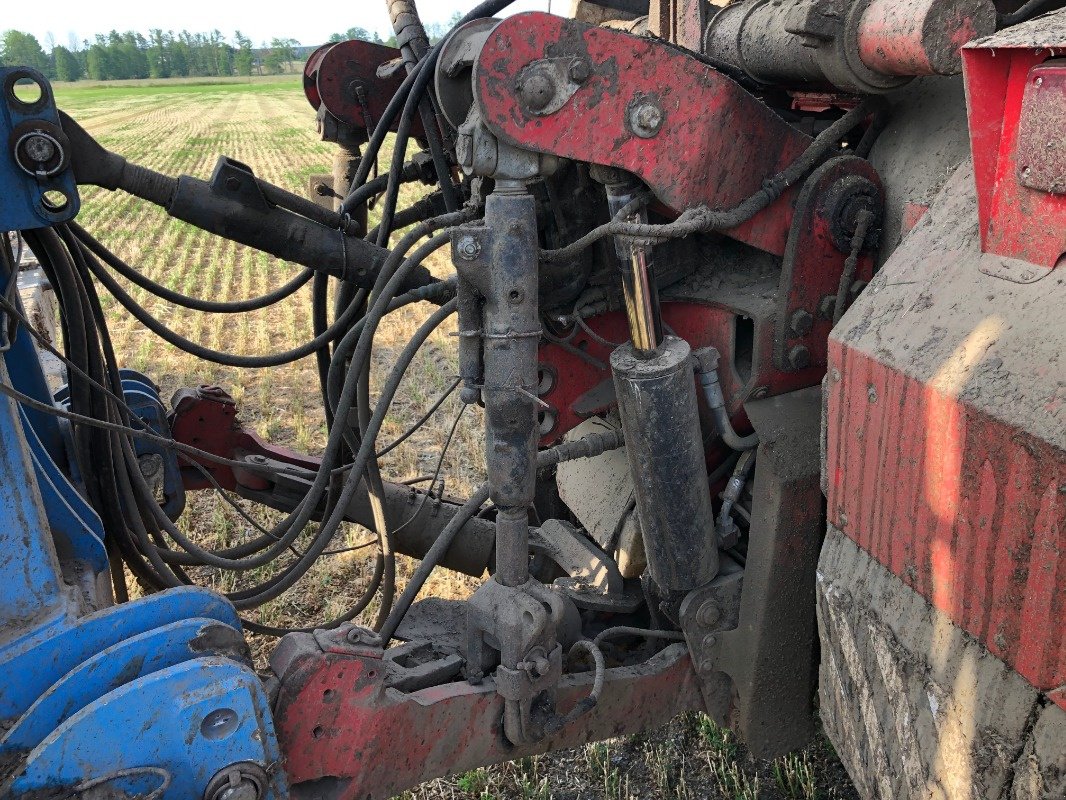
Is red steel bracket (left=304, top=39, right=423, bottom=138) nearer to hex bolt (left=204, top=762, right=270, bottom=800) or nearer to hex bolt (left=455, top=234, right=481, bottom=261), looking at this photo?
hex bolt (left=455, top=234, right=481, bottom=261)

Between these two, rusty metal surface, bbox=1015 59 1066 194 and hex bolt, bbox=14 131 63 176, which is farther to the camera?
hex bolt, bbox=14 131 63 176

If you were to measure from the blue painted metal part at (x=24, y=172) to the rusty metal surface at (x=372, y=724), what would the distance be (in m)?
1.02

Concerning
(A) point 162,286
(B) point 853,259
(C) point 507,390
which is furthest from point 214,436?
(B) point 853,259

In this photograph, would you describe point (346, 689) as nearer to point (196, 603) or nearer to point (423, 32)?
point (196, 603)

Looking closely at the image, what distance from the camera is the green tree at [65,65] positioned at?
3433 inches

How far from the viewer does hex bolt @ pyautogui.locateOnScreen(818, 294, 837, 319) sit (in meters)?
2.34

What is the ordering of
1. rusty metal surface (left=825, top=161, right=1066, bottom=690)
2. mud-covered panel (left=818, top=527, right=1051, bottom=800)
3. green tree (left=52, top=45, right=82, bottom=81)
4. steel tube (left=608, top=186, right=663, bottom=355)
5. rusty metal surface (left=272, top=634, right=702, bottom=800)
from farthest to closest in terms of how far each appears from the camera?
green tree (left=52, top=45, right=82, bottom=81) → steel tube (left=608, top=186, right=663, bottom=355) → rusty metal surface (left=272, top=634, right=702, bottom=800) → mud-covered panel (left=818, top=527, right=1051, bottom=800) → rusty metal surface (left=825, top=161, right=1066, bottom=690)

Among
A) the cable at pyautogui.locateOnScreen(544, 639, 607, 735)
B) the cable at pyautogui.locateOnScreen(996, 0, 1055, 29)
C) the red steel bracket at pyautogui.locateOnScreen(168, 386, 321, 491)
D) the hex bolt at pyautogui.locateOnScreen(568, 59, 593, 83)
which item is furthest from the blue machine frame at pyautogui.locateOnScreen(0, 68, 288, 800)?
the cable at pyautogui.locateOnScreen(996, 0, 1055, 29)

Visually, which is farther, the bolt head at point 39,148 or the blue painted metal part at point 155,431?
the blue painted metal part at point 155,431

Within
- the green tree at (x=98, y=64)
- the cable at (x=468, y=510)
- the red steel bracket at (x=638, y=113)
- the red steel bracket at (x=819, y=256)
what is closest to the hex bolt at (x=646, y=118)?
the red steel bracket at (x=638, y=113)

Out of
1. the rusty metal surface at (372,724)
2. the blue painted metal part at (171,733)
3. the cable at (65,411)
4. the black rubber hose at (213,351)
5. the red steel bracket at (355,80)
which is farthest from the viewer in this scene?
the red steel bracket at (355,80)

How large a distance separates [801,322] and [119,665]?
1.63 m

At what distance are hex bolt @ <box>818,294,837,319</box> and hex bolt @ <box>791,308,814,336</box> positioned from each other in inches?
1.2

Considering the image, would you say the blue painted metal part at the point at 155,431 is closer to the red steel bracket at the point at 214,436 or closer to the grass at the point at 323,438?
the red steel bracket at the point at 214,436
